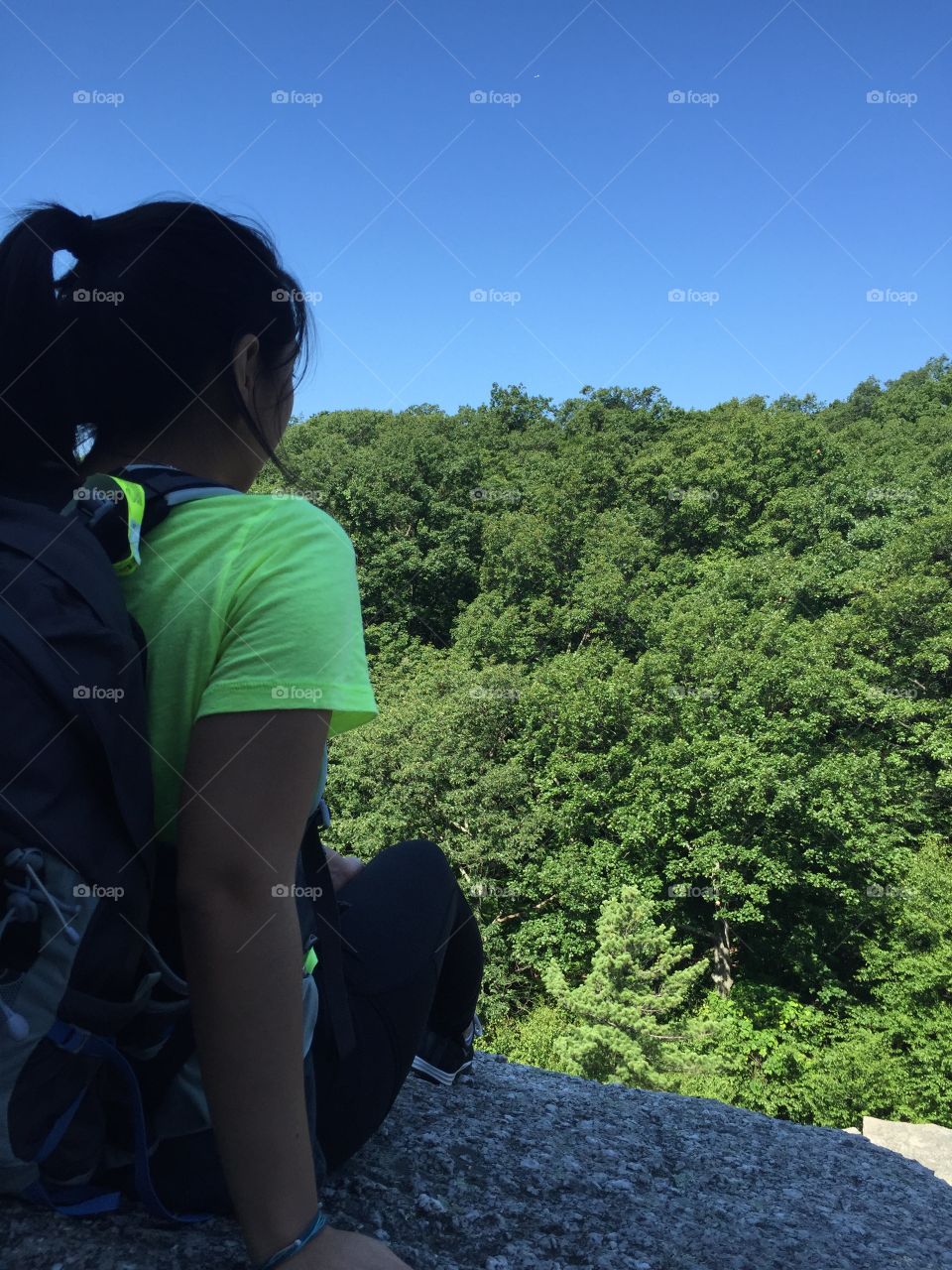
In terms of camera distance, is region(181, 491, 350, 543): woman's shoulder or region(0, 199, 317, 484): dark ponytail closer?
region(181, 491, 350, 543): woman's shoulder

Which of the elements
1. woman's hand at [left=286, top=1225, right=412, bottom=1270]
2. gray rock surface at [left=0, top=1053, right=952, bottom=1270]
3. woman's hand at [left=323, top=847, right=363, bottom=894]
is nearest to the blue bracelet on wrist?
woman's hand at [left=286, top=1225, right=412, bottom=1270]

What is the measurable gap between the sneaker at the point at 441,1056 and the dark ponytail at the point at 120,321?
165 cm

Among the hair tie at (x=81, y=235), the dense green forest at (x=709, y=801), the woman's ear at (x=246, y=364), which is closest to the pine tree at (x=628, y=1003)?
the dense green forest at (x=709, y=801)

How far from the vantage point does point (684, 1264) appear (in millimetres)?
1856

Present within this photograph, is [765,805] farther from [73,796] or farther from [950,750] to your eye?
[73,796]

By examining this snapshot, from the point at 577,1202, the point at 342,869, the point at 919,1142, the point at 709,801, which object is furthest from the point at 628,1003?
the point at 342,869

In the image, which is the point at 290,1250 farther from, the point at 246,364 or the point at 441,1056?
the point at 441,1056

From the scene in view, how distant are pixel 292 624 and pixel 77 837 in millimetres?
301

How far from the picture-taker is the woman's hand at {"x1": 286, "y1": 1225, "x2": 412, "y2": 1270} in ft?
2.95

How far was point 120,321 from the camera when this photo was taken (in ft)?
3.69

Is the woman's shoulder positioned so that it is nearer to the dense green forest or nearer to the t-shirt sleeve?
the t-shirt sleeve

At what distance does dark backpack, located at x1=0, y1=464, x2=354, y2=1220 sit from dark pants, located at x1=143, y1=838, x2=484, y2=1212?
0.21 metres

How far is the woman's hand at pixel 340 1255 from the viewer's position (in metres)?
0.90

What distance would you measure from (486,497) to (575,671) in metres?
13.4
